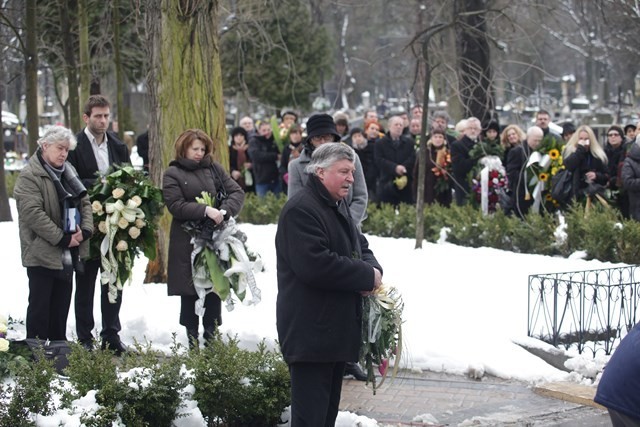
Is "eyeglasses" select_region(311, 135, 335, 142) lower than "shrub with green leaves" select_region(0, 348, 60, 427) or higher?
higher

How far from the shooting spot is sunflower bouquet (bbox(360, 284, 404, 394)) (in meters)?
5.77

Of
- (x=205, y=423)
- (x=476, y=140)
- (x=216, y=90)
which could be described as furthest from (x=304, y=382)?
(x=476, y=140)

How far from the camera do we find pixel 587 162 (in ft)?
45.8

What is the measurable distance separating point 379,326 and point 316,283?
1.62 ft

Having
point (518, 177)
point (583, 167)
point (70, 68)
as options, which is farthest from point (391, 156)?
point (70, 68)

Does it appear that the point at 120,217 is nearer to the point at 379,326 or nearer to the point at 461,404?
the point at 461,404

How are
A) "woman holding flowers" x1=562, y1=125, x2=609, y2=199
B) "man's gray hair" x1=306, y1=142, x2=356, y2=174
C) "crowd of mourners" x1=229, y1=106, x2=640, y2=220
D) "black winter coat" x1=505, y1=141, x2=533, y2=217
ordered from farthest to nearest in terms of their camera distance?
"black winter coat" x1=505, y1=141, x2=533, y2=217 < "crowd of mourners" x1=229, y1=106, x2=640, y2=220 < "woman holding flowers" x1=562, y1=125, x2=609, y2=199 < "man's gray hair" x1=306, y1=142, x2=356, y2=174

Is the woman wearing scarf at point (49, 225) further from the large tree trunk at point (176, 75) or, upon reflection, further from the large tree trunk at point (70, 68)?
the large tree trunk at point (70, 68)

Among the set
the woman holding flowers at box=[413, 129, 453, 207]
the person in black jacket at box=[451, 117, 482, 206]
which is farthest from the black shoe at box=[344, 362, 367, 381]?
the woman holding flowers at box=[413, 129, 453, 207]

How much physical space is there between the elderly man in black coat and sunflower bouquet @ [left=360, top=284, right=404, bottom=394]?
0.06m

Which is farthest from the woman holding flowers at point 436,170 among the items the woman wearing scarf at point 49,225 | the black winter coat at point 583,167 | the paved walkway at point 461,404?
the woman wearing scarf at point 49,225

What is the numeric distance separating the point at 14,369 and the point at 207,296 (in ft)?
8.14

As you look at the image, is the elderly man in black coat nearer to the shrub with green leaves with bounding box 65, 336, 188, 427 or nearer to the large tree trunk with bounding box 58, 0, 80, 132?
the shrub with green leaves with bounding box 65, 336, 188, 427

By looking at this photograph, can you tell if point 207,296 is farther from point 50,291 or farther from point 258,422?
point 258,422
